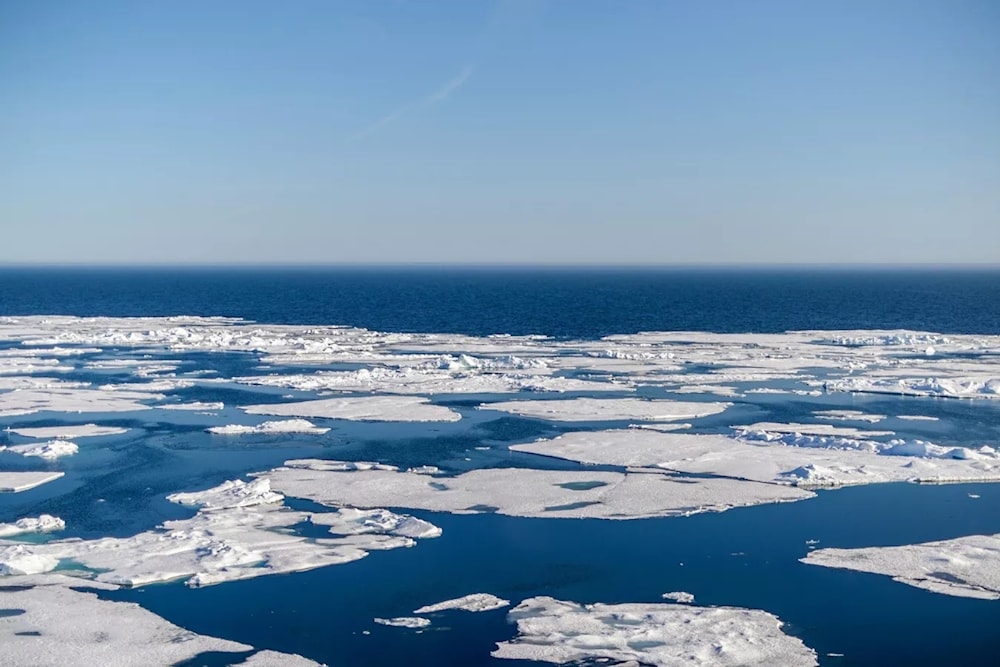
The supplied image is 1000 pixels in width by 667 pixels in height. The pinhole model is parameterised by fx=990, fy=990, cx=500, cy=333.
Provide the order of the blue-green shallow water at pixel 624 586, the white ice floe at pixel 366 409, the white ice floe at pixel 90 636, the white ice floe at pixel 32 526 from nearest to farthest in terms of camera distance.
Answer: the white ice floe at pixel 90 636 → the blue-green shallow water at pixel 624 586 → the white ice floe at pixel 32 526 → the white ice floe at pixel 366 409

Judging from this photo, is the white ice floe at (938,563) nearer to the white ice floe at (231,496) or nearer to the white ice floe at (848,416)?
the white ice floe at (231,496)

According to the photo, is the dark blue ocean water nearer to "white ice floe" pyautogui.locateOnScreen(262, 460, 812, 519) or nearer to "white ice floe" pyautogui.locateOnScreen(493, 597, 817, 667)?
"white ice floe" pyautogui.locateOnScreen(262, 460, 812, 519)

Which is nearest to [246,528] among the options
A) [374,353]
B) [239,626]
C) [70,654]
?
[239,626]

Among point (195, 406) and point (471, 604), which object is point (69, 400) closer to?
point (195, 406)

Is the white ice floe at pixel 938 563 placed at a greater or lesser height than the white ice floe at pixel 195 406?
lesser

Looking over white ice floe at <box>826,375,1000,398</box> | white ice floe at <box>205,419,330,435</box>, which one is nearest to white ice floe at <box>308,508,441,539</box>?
white ice floe at <box>205,419,330,435</box>

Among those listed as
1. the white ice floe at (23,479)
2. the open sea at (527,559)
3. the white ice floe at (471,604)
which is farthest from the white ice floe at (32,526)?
the white ice floe at (471,604)

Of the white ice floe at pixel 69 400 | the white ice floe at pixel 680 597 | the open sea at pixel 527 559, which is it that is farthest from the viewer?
the white ice floe at pixel 69 400
